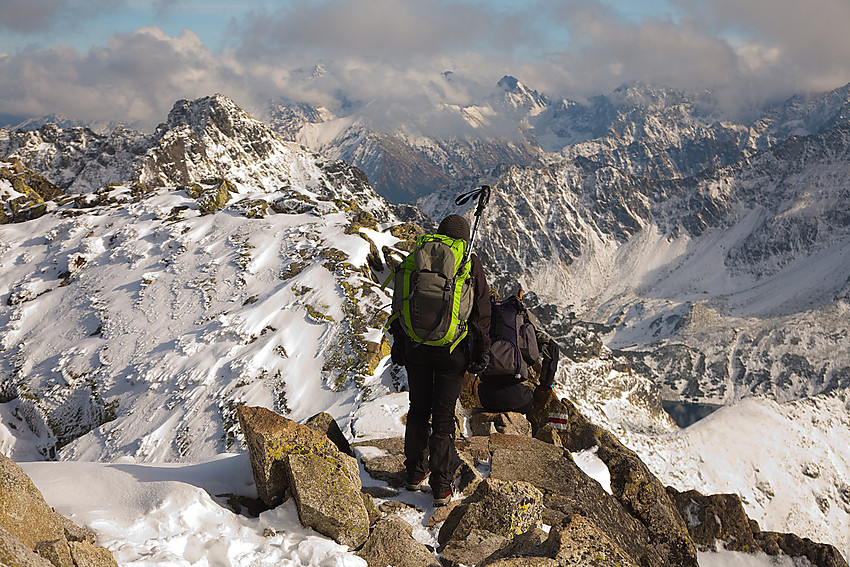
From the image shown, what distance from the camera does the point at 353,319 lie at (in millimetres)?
31750

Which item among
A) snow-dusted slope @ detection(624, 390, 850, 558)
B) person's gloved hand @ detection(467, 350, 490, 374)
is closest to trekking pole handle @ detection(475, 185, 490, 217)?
person's gloved hand @ detection(467, 350, 490, 374)

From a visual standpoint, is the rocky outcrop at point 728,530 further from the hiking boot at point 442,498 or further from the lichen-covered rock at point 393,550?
the lichen-covered rock at point 393,550

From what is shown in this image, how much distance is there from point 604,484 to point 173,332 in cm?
3016

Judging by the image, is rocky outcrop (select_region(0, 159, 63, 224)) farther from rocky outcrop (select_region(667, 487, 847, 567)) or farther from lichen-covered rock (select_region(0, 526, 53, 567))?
rocky outcrop (select_region(667, 487, 847, 567))

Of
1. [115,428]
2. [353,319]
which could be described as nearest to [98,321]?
[115,428]

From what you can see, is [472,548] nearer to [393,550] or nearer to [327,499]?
[393,550]

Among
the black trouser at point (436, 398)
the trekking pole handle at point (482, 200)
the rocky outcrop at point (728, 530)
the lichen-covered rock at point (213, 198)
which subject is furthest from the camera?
the lichen-covered rock at point (213, 198)

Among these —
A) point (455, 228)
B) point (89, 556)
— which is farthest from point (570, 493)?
point (89, 556)

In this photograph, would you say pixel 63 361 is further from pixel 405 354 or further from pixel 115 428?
pixel 405 354

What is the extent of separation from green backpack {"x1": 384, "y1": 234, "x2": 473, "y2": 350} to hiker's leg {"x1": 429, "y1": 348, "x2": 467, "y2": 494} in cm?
62

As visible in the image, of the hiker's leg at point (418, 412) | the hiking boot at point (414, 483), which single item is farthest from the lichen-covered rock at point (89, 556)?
the hiking boot at point (414, 483)

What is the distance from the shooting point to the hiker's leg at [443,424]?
7.66 m

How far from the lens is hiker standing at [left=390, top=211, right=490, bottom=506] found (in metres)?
7.02

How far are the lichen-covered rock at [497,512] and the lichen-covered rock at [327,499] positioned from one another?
139 cm
